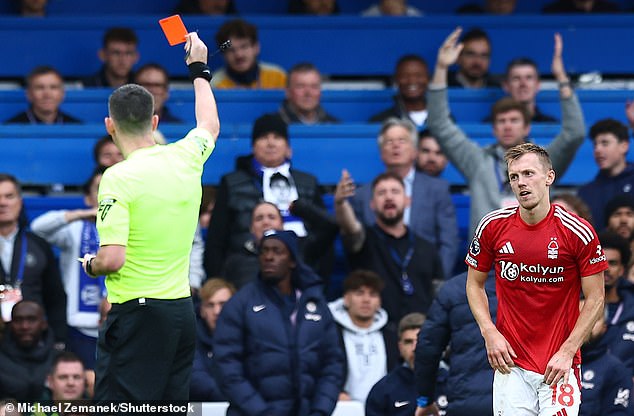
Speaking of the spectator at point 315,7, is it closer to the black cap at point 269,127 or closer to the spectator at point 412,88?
the spectator at point 412,88

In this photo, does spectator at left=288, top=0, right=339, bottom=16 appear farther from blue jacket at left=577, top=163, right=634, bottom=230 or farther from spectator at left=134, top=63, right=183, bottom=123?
blue jacket at left=577, top=163, right=634, bottom=230

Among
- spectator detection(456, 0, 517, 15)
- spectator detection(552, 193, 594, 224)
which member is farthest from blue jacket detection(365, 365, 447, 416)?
spectator detection(456, 0, 517, 15)

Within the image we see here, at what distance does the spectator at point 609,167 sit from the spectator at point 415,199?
3.56 ft

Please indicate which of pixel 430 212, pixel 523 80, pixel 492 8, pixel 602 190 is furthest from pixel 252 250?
pixel 492 8

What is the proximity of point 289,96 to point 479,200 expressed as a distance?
6.92 feet

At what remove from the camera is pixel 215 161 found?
38.1 feet

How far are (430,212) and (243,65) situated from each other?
2.53 meters

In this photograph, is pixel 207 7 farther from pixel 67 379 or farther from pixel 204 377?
pixel 67 379

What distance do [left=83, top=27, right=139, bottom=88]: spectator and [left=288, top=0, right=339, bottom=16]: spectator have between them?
232 cm

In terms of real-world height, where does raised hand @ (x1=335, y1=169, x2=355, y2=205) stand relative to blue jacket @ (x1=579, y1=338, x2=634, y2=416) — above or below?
above

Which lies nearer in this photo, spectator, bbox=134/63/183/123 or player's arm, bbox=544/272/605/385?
player's arm, bbox=544/272/605/385

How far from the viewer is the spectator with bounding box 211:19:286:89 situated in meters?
11.5

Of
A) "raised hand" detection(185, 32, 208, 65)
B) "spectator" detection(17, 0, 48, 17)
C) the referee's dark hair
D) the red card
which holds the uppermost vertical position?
"spectator" detection(17, 0, 48, 17)

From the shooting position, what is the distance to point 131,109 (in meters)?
6.25
